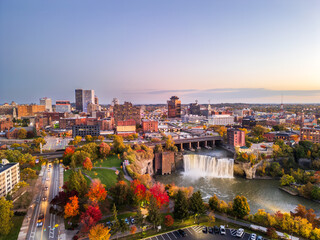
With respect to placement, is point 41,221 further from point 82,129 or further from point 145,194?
point 82,129

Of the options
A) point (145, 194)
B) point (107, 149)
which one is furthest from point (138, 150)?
point (145, 194)

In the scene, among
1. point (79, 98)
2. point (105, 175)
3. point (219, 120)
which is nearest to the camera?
point (105, 175)

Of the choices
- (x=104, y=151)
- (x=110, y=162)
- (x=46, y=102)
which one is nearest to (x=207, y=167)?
(x=110, y=162)

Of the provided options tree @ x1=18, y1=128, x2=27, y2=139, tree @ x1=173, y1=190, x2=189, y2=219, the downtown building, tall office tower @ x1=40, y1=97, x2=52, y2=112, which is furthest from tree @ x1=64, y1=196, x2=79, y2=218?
the downtown building

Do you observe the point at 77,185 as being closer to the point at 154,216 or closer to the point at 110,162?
the point at 154,216

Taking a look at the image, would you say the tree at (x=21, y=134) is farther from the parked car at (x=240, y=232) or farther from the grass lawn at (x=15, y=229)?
the parked car at (x=240, y=232)

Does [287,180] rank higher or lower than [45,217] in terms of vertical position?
lower
